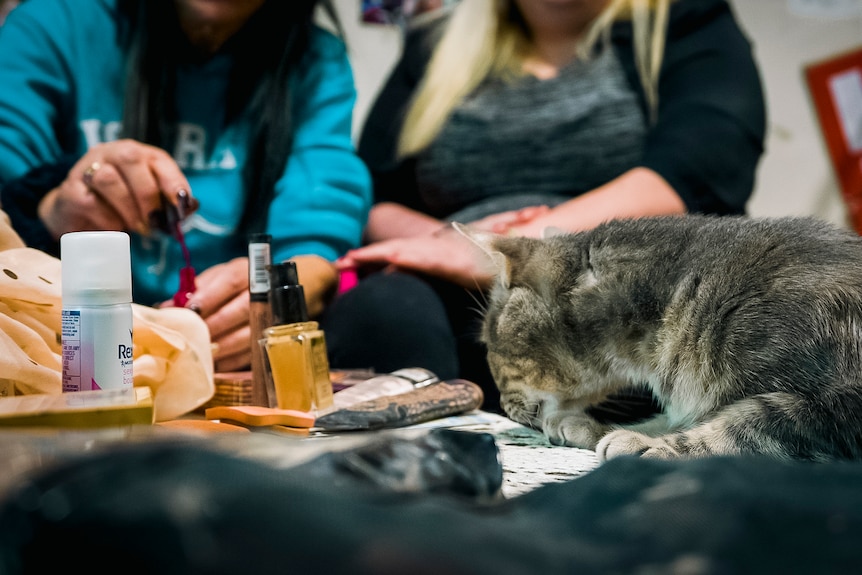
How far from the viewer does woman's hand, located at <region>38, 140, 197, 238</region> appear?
0.94 metres

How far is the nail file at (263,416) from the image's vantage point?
0.78 meters

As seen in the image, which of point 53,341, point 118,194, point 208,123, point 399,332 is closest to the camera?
point 53,341

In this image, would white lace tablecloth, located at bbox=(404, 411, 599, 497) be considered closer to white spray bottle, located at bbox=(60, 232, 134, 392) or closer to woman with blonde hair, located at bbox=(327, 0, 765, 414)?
woman with blonde hair, located at bbox=(327, 0, 765, 414)

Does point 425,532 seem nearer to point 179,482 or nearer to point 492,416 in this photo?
point 179,482

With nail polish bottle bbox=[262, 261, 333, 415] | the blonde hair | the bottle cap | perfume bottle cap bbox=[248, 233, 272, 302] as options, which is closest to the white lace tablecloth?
nail polish bottle bbox=[262, 261, 333, 415]

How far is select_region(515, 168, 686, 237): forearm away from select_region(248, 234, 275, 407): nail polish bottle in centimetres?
40

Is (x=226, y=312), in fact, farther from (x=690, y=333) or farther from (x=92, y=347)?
(x=690, y=333)

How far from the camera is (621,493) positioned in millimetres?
380

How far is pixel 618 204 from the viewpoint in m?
1.17

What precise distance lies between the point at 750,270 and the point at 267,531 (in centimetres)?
58

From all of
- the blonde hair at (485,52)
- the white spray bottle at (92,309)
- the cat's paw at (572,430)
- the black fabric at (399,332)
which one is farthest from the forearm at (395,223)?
the white spray bottle at (92,309)

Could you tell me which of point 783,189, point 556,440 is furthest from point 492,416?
point 783,189

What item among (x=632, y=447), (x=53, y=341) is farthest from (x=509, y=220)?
(x=53, y=341)

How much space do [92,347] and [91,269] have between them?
2.6 inches
